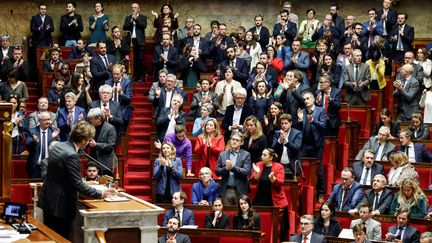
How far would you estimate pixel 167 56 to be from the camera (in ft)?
41.1

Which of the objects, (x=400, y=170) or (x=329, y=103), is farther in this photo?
(x=329, y=103)

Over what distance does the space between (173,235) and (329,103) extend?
3341mm

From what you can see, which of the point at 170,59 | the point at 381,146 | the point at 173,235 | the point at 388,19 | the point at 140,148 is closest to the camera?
the point at 173,235

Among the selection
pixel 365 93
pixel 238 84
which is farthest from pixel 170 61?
pixel 365 93

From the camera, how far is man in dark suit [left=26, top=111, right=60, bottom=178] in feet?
32.2

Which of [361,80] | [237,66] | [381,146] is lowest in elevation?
[381,146]

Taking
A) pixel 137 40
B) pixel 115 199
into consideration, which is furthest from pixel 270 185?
pixel 137 40

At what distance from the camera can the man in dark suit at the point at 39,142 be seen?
9820 mm

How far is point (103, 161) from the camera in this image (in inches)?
383

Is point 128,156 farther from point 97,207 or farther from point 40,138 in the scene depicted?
point 97,207

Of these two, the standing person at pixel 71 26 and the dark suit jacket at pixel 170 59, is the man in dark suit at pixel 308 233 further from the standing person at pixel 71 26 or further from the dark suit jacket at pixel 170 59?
the standing person at pixel 71 26

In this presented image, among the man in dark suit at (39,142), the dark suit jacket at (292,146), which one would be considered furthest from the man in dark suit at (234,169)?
the man in dark suit at (39,142)

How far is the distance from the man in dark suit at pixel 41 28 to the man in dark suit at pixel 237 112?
387 cm

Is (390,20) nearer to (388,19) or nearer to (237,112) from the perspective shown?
(388,19)
